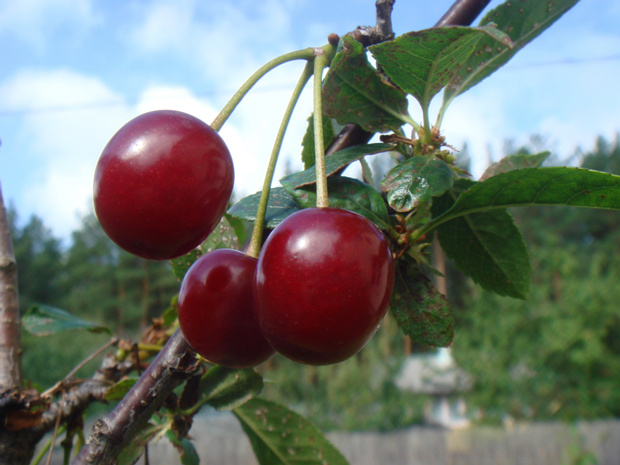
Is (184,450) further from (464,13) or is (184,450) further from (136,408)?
(464,13)

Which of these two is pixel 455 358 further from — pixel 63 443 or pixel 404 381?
pixel 63 443

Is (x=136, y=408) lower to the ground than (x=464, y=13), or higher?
lower

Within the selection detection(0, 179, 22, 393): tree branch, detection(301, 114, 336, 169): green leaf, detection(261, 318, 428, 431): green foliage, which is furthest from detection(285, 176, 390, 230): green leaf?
detection(261, 318, 428, 431): green foliage

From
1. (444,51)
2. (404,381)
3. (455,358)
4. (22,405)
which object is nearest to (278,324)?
(444,51)

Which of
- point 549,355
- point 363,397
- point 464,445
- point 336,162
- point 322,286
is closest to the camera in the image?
point 322,286

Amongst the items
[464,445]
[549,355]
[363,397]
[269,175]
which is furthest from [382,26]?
[363,397]

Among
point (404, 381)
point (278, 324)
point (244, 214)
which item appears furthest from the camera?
point (404, 381)

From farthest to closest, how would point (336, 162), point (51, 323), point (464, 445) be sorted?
point (464, 445)
point (51, 323)
point (336, 162)
